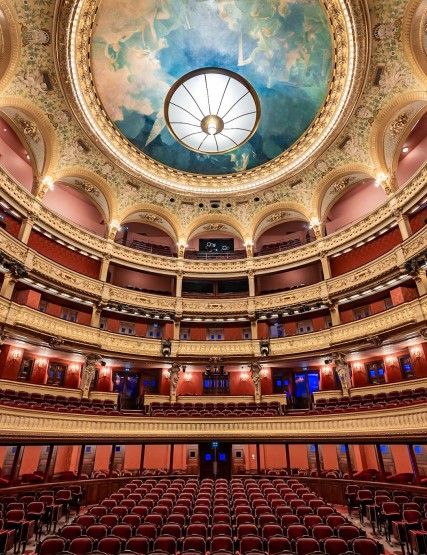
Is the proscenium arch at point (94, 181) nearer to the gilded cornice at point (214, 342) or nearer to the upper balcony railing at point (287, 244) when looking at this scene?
the gilded cornice at point (214, 342)

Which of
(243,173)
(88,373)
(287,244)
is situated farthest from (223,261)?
(88,373)

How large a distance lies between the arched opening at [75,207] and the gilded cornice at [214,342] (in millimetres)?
7925

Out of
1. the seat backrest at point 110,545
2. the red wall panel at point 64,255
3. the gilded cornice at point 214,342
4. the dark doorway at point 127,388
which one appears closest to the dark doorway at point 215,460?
the gilded cornice at point 214,342

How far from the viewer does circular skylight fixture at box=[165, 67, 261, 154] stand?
19.4m

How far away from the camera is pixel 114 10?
15859 millimetres

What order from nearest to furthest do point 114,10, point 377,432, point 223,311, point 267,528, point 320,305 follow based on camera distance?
point 267,528 < point 377,432 < point 114,10 < point 320,305 < point 223,311

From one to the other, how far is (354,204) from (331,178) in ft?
9.61

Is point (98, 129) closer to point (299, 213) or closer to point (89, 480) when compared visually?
point (299, 213)

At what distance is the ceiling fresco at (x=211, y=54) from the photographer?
16.4 meters

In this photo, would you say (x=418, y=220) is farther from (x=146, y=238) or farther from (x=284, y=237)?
(x=146, y=238)

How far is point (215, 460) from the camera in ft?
55.3

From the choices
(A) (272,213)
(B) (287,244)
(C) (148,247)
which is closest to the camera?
(A) (272,213)

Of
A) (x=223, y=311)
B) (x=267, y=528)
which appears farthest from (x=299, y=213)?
(x=267, y=528)

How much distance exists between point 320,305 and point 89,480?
49.7ft
